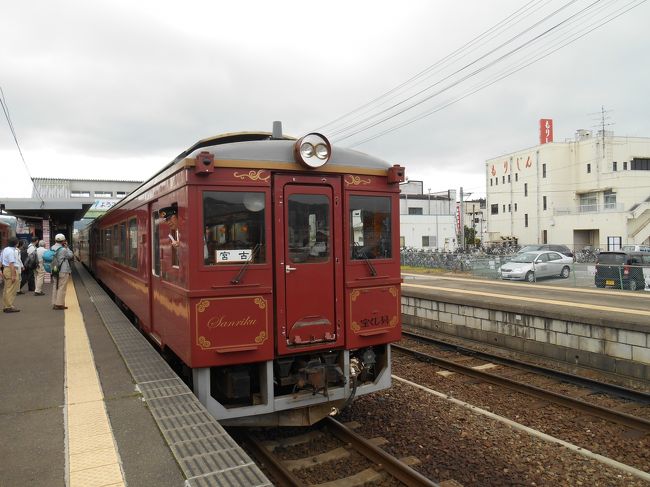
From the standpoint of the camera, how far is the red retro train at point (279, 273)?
4.62 m

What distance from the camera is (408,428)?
5.76 metres

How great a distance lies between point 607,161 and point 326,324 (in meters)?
53.2

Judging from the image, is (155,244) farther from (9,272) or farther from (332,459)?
(9,272)

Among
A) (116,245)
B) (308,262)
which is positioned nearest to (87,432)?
(308,262)

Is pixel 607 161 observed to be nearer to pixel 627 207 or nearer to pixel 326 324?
pixel 627 207

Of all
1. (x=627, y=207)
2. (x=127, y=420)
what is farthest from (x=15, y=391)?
(x=627, y=207)

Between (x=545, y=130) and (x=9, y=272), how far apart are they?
5856cm

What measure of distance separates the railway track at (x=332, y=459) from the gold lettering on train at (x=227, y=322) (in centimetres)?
132

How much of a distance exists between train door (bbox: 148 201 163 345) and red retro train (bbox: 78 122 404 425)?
381mm

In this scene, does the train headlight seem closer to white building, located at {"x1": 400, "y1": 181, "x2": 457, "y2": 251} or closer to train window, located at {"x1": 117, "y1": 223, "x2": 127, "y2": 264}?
train window, located at {"x1": 117, "y1": 223, "x2": 127, "y2": 264}

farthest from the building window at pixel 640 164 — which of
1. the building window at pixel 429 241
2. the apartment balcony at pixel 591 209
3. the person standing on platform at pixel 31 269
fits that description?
the person standing on platform at pixel 31 269

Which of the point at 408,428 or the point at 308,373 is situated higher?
the point at 308,373

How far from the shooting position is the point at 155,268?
6.38m

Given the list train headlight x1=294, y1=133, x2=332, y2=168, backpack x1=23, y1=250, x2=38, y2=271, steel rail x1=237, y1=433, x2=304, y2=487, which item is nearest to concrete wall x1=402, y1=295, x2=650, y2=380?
train headlight x1=294, y1=133, x2=332, y2=168
